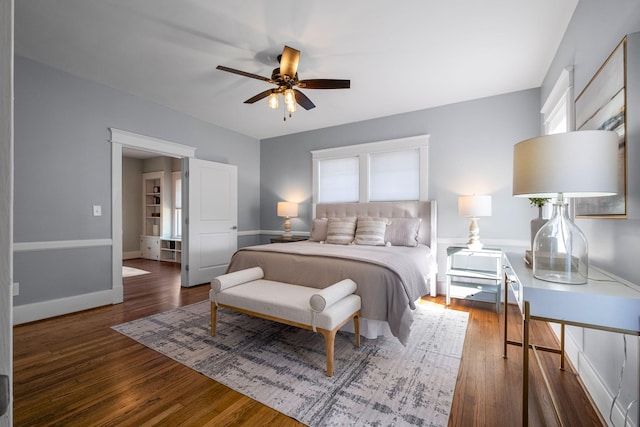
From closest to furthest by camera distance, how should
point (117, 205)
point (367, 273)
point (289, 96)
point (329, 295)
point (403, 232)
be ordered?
point (329, 295)
point (367, 273)
point (289, 96)
point (117, 205)
point (403, 232)

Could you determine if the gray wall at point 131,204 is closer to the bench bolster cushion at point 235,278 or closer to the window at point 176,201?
the window at point 176,201

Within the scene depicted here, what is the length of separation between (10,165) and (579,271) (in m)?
1.96

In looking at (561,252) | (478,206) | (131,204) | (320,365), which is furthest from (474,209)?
(131,204)

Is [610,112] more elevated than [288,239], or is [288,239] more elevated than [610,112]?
[610,112]

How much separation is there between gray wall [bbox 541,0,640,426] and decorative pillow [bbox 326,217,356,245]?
2.45 metres

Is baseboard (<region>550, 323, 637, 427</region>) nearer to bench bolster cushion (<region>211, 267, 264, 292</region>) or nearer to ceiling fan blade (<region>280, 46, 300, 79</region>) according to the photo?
bench bolster cushion (<region>211, 267, 264, 292</region>)

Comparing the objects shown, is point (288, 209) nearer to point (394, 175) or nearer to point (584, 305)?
point (394, 175)

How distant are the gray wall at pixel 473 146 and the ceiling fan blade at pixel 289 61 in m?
2.33

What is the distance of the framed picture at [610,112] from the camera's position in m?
1.44

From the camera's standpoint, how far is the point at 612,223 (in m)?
1.58

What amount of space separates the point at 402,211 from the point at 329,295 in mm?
2500

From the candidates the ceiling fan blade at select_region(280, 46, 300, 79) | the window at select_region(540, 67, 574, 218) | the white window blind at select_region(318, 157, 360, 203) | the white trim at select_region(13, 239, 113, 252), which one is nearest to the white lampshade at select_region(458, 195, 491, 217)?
the window at select_region(540, 67, 574, 218)

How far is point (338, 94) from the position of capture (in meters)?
3.69

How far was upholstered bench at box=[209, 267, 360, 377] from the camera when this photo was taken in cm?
203
